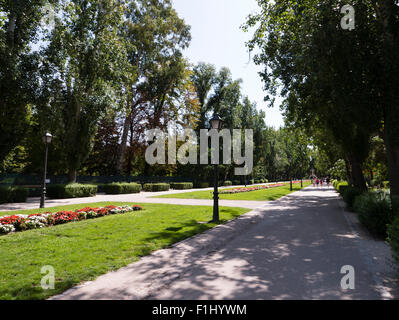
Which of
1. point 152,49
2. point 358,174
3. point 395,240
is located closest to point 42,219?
point 395,240

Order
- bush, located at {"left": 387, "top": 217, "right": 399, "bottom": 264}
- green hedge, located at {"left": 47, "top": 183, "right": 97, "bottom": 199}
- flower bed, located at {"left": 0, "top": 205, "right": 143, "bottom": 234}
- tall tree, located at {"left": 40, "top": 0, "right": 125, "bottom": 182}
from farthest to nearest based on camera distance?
green hedge, located at {"left": 47, "top": 183, "right": 97, "bottom": 199} < tall tree, located at {"left": 40, "top": 0, "right": 125, "bottom": 182} < flower bed, located at {"left": 0, "top": 205, "right": 143, "bottom": 234} < bush, located at {"left": 387, "top": 217, "right": 399, "bottom": 264}

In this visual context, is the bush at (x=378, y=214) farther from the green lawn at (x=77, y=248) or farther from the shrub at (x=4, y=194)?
the shrub at (x=4, y=194)

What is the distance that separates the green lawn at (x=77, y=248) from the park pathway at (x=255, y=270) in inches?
14.9

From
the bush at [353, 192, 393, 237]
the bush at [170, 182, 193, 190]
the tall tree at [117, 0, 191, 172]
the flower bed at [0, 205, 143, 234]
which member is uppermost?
the tall tree at [117, 0, 191, 172]

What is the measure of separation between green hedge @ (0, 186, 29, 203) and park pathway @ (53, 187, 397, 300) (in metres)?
15.2

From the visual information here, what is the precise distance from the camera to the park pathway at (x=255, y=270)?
3.67 metres

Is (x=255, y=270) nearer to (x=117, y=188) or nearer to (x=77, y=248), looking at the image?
(x=77, y=248)

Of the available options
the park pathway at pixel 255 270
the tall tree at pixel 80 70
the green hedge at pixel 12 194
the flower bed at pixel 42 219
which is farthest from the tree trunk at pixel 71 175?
the park pathway at pixel 255 270

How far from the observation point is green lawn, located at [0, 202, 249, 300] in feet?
12.9

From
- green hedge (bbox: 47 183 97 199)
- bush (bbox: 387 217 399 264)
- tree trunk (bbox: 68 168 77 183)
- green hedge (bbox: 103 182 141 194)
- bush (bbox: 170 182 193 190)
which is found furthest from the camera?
bush (bbox: 170 182 193 190)

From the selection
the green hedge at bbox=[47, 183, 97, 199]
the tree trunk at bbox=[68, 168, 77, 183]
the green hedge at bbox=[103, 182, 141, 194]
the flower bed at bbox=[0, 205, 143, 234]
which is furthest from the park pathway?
the green hedge at bbox=[103, 182, 141, 194]

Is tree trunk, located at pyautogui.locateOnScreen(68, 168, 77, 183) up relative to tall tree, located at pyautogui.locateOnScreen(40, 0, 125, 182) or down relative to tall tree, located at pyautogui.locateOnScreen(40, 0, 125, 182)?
down

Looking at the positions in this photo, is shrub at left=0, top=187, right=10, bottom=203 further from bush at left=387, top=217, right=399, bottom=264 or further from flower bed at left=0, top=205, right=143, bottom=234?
bush at left=387, top=217, right=399, bottom=264
